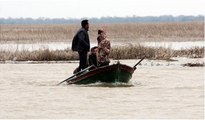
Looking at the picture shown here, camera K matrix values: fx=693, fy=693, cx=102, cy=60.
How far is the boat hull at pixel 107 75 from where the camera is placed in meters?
18.1

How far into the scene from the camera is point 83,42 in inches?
736

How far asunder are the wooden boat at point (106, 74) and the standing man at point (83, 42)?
1.46 ft

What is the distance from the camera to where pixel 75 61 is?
2816cm

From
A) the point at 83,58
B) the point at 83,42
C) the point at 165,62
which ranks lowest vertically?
the point at 165,62

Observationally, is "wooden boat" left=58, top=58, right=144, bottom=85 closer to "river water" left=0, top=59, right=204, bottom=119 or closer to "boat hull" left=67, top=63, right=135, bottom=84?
"boat hull" left=67, top=63, right=135, bottom=84

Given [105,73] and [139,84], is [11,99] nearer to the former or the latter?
[105,73]

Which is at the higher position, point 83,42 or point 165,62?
point 83,42

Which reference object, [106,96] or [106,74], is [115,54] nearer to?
[106,74]

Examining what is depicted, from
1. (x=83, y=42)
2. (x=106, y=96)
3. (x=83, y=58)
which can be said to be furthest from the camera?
(x=83, y=58)

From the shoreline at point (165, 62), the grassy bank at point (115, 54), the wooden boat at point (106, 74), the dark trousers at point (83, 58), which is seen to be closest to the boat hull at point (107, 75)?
the wooden boat at point (106, 74)

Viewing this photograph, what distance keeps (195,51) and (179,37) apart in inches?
857

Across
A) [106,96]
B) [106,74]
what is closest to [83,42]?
[106,74]

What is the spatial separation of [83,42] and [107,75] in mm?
1181

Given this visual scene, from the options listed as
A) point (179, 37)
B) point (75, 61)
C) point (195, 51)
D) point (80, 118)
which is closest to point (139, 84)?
point (80, 118)
